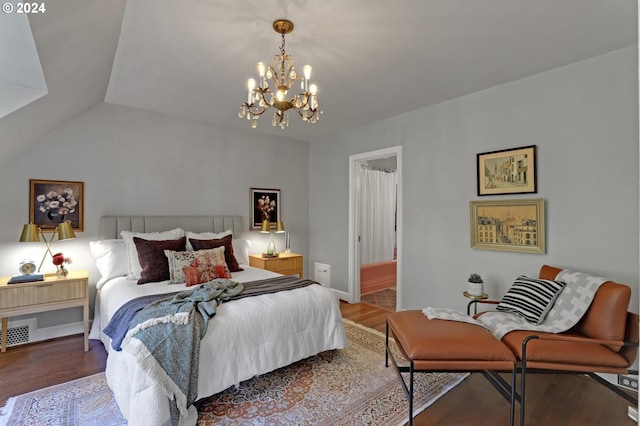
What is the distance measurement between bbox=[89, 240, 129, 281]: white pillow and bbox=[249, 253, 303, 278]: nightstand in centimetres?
156

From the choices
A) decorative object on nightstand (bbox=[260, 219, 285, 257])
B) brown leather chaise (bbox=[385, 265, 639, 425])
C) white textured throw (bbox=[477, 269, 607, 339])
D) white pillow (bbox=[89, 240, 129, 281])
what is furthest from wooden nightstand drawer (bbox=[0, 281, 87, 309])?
white textured throw (bbox=[477, 269, 607, 339])

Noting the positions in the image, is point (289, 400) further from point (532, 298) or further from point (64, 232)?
point (64, 232)

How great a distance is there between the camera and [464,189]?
10.9 feet

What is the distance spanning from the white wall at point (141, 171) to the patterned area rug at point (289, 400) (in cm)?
138

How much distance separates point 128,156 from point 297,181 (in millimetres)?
2396

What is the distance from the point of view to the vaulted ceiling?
186 centimetres

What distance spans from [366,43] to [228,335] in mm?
2267

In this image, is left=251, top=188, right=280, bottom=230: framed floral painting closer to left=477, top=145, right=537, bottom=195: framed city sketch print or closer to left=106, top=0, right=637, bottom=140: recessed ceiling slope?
left=106, top=0, right=637, bottom=140: recessed ceiling slope

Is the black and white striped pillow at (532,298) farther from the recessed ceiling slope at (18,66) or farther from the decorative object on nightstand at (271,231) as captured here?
the recessed ceiling slope at (18,66)

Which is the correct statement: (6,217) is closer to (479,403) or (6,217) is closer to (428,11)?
(428,11)

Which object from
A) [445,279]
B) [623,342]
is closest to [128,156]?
[445,279]

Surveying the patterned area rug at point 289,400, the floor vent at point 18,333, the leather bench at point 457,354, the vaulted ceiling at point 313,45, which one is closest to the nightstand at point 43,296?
the floor vent at point 18,333

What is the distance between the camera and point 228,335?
209cm

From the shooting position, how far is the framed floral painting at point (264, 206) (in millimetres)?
4652
